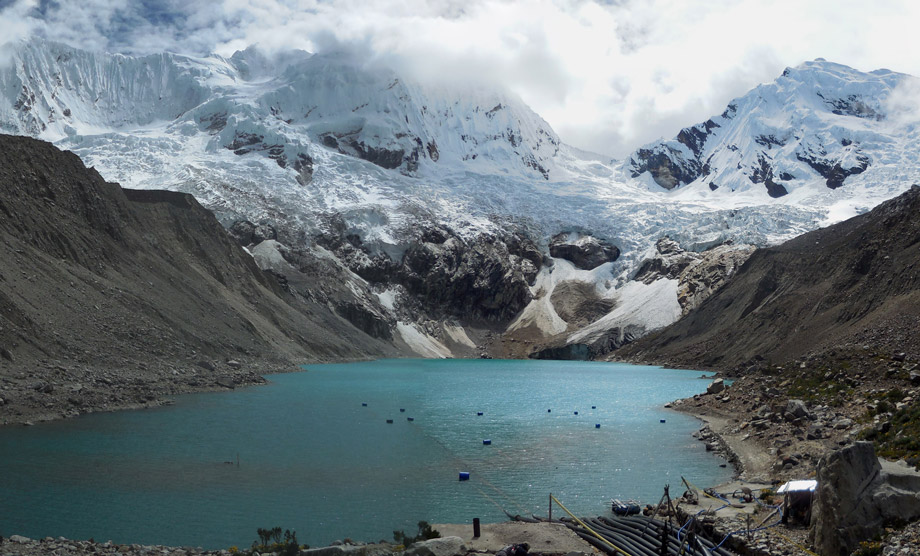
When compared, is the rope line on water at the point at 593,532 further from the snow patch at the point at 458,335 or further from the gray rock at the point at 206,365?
the snow patch at the point at 458,335

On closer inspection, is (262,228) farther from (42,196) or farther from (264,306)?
(42,196)

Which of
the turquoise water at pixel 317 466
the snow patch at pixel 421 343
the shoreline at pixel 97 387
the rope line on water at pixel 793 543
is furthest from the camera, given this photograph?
the snow patch at pixel 421 343

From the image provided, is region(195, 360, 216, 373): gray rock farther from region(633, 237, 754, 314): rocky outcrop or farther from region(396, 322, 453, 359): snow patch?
region(633, 237, 754, 314): rocky outcrop

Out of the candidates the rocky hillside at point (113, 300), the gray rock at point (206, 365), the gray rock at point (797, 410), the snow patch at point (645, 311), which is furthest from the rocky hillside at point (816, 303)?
the gray rock at point (206, 365)

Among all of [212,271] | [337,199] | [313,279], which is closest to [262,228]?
[313,279]

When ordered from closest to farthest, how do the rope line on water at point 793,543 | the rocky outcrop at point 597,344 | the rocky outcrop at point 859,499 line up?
the rocky outcrop at point 859,499
the rope line on water at point 793,543
the rocky outcrop at point 597,344

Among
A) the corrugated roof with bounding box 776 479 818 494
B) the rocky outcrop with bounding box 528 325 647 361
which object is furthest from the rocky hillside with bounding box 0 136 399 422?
the rocky outcrop with bounding box 528 325 647 361

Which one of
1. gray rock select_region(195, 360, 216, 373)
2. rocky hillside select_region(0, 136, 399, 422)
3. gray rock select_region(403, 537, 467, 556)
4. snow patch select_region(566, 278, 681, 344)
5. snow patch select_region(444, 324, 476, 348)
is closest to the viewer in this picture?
Result: gray rock select_region(403, 537, 467, 556)
